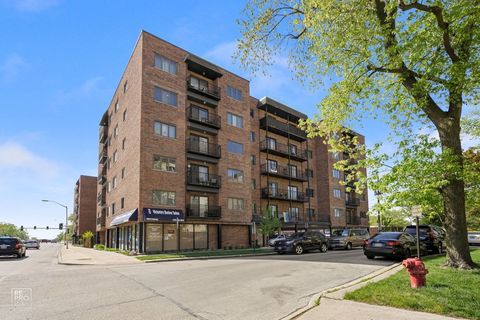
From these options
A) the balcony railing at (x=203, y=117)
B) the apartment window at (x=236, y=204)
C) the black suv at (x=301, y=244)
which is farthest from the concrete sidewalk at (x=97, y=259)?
the balcony railing at (x=203, y=117)

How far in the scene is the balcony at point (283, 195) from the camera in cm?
4011

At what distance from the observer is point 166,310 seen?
6.93 m

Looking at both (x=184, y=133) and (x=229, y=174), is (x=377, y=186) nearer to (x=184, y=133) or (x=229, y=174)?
(x=184, y=133)

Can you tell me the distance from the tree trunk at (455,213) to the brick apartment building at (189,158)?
17754mm

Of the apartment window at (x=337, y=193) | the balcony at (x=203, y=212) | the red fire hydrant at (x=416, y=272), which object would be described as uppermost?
the apartment window at (x=337, y=193)

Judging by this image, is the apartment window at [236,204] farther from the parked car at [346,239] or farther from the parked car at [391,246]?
the parked car at [391,246]

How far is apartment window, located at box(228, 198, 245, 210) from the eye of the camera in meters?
33.8

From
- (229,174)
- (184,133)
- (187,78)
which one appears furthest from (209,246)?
(187,78)

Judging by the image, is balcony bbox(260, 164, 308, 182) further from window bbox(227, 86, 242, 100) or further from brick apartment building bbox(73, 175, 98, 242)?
brick apartment building bbox(73, 175, 98, 242)

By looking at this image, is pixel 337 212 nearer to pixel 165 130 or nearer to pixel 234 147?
pixel 234 147

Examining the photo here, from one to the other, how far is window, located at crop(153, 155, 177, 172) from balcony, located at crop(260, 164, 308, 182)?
1411 cm

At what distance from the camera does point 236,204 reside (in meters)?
34.5

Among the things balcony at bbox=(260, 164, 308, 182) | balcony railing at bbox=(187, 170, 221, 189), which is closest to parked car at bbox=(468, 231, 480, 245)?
balcony at bbox=(260, 164, 308, 182)

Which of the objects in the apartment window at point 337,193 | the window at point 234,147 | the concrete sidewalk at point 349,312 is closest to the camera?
the concrete sidewalk at point 349,312
